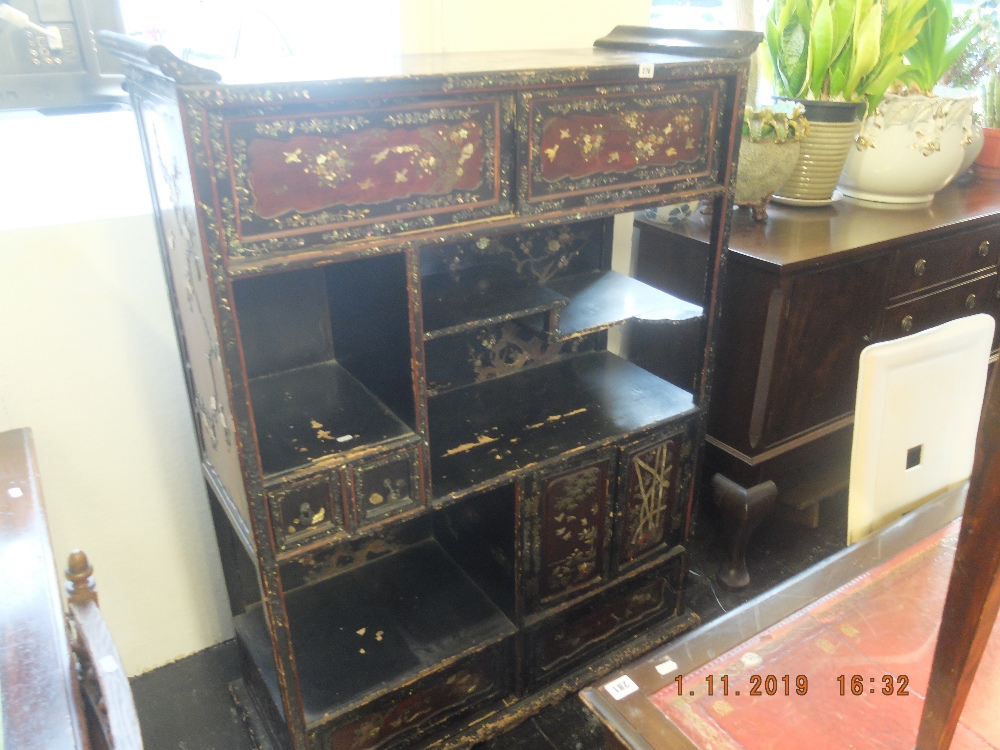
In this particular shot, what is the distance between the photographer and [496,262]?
5.76 ft

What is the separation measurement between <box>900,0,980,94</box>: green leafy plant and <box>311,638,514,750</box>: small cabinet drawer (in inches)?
78.6

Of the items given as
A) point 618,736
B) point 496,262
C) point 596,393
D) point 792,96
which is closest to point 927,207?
point 792,96

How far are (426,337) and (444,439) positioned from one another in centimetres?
32

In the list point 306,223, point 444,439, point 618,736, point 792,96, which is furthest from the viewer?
point 792,96

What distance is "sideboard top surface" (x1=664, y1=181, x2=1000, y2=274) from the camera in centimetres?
178

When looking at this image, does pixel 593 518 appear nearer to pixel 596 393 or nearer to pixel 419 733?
pixel 596 393

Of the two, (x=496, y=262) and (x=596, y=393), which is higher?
Result: (x=496, y=262)

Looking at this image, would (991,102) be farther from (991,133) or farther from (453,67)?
(453,67)

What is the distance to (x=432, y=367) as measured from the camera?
5.75ft

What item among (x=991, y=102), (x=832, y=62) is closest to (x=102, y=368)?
(x=832, y=62)

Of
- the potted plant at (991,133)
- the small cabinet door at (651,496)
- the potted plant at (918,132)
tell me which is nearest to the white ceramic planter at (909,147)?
the potted plant at (918,132)

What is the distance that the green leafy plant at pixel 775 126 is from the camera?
74.8 inches

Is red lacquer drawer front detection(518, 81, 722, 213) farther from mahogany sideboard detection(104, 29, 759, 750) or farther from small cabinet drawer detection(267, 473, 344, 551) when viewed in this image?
small cabinet drawer detection(267, 473, 344, 551)

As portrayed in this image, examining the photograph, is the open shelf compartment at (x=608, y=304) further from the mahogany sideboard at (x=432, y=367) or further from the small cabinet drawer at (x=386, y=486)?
the small cabinet drawer at (x=386, y=486)
